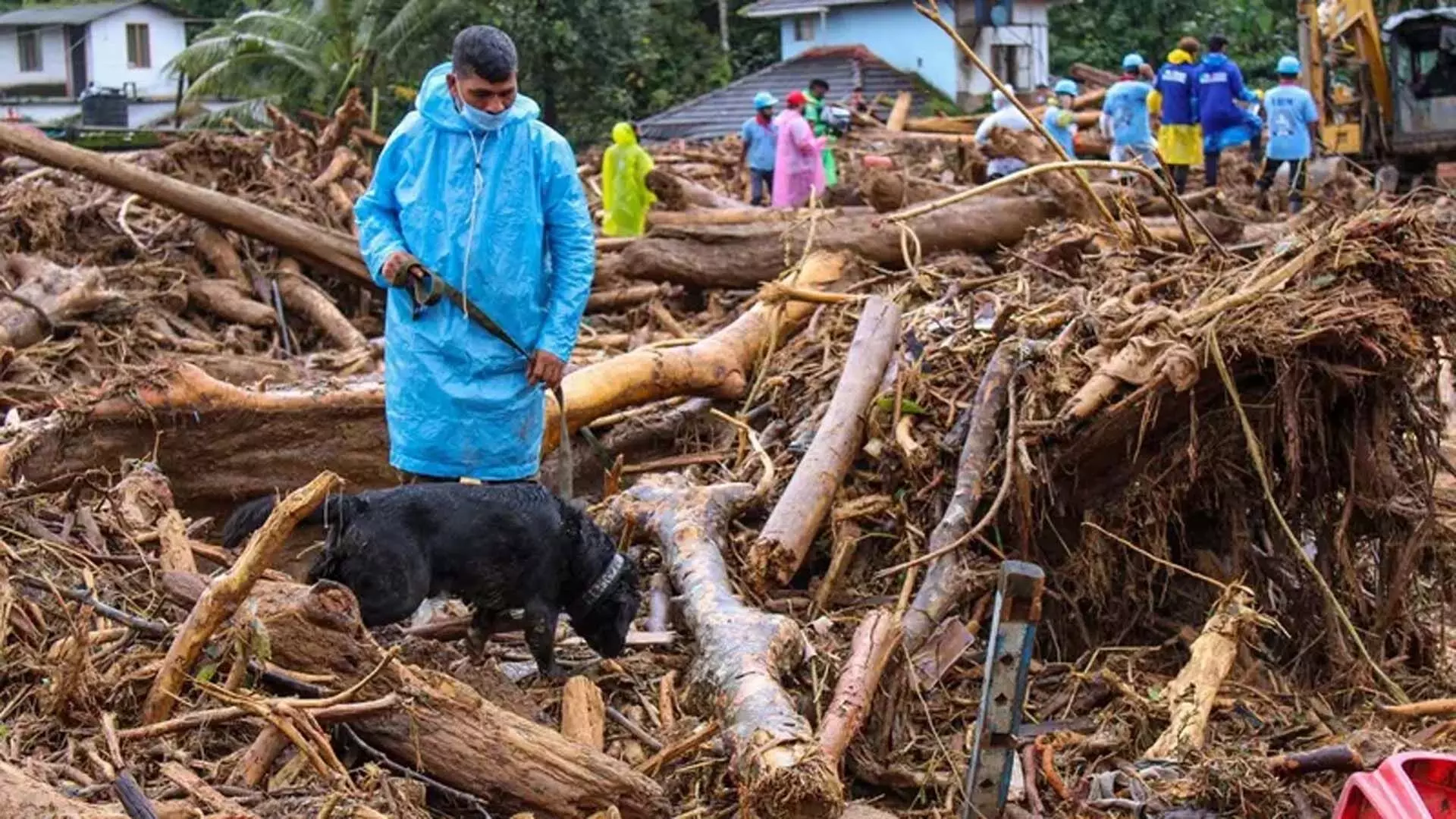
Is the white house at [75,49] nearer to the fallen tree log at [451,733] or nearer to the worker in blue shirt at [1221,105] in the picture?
the worker in blue shirt at [1221,105]

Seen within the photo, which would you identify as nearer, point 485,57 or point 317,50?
point 485,57

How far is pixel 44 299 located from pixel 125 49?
44.5 meters

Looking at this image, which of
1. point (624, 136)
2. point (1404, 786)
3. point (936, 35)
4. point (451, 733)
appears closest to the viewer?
point (1404, 786)

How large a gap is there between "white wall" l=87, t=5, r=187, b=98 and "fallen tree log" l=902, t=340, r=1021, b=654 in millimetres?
46648

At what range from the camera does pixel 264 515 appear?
482 centimetres

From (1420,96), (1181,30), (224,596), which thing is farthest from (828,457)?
(1181,30)

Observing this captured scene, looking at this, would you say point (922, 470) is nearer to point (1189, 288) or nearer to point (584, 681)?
point (1189, 288)

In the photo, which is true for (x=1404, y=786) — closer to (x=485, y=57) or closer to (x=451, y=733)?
(x=451, y=733)

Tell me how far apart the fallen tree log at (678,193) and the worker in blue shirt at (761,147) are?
234cm

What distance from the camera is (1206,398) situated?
6094 millimetres

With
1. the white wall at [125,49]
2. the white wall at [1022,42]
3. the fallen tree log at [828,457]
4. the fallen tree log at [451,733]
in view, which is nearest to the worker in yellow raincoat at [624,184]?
the fallen tree log at [828,457]

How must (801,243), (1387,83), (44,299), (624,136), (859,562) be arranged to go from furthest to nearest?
(1387,83)
(624,136)
(801,243)
(44,299)
(859,562)

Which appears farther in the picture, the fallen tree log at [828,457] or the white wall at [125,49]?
the white wall at [125,49]

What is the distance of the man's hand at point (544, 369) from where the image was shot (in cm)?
573
